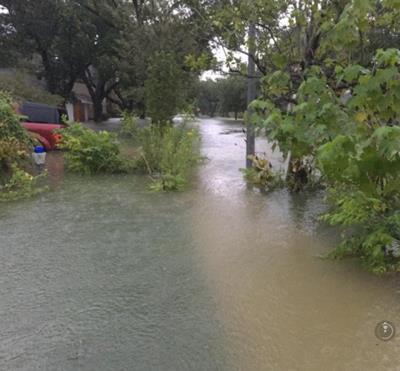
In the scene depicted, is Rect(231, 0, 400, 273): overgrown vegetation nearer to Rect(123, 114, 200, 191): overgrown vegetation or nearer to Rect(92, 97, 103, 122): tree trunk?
Rect(123, 114, 200, 191): overgrown vegetation

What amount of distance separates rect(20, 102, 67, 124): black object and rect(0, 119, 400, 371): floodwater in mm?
6829

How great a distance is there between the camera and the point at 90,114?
137 feet

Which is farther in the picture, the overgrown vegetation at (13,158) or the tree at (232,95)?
Result: the tree at (232,95)

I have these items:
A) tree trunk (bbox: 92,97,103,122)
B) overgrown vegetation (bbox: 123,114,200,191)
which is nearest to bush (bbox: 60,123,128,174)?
overgrown vegetation (bbox: 123,114,200,191)

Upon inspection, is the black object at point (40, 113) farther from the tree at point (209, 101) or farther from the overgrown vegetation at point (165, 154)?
the tree at point (209, 101)

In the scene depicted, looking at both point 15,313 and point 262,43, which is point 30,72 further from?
point 15,313

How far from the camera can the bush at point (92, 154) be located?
31.6 feet

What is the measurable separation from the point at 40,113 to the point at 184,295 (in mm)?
10471

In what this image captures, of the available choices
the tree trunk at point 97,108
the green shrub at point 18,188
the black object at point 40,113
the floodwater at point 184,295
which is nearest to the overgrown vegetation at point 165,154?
the floodwater at point 184,295

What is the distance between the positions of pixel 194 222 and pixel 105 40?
24.0 m

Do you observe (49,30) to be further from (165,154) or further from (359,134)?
(359,134)

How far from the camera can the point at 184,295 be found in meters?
3.54

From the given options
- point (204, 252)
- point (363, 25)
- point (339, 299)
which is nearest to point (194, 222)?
point (204, 252)

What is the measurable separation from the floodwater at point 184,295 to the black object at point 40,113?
22.4 feet
